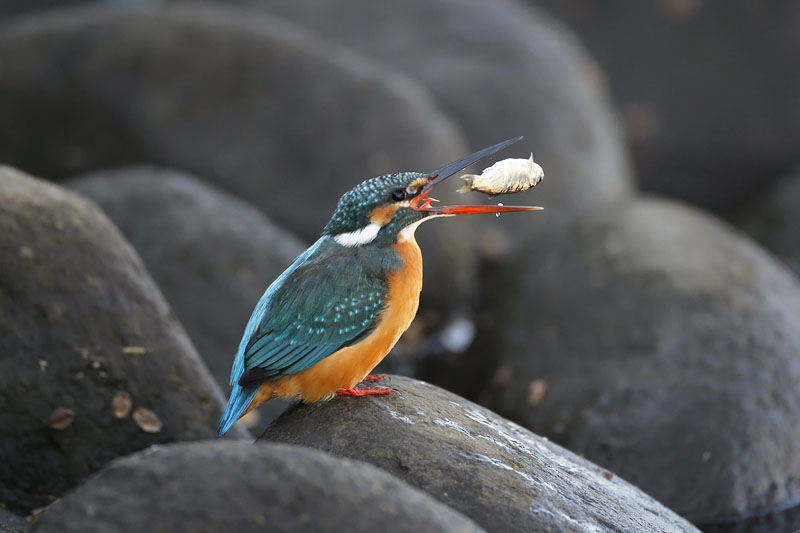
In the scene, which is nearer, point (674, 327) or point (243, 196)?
point (674, 327)

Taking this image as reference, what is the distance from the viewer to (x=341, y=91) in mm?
6930

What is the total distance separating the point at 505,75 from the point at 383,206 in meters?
5.22

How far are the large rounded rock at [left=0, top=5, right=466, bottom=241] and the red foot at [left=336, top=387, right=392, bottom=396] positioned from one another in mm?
3264

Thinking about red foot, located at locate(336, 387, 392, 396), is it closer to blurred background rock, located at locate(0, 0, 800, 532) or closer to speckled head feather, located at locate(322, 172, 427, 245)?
speckled head feather, located at locate(322, 172, 427, 245)

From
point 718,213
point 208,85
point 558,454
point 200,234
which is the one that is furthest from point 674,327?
point 718,213

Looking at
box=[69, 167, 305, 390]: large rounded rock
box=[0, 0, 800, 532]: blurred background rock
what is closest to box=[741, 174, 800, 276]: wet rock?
box=[0, 0, 800, 532]: blurred background rock

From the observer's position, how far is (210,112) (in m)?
6.80

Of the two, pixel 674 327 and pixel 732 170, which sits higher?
pixel 732 170

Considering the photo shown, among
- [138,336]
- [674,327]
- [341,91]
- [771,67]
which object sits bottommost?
[138,336]

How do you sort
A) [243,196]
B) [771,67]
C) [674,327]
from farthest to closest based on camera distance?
1. [771,67]
2. [243,196]
3. [674,327]

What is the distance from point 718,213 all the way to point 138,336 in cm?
678

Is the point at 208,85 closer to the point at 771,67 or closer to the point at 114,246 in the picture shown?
the point at 114,246

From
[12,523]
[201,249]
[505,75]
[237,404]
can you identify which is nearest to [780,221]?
A: [505,75]

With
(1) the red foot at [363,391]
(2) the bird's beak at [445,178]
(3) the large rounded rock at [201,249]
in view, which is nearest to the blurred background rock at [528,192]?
(3) the large rounded rock at [201,249]
